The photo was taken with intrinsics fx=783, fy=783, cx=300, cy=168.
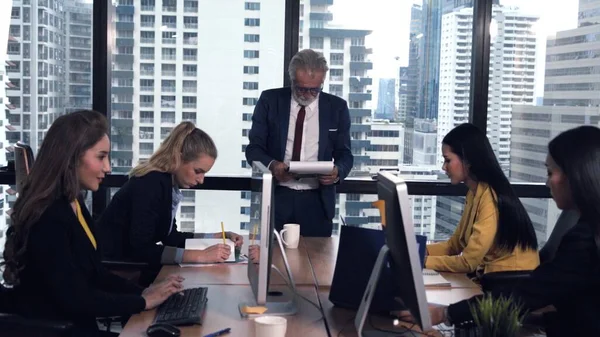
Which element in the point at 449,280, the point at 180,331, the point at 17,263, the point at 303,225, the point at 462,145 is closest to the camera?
the point at 180,331

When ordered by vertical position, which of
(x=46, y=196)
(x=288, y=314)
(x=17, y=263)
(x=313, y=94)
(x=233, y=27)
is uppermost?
(x=233, y=27)

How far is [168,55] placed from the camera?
5434 mm

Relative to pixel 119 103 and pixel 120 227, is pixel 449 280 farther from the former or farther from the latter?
pixel 119 103

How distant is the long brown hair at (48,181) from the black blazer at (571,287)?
1.35m

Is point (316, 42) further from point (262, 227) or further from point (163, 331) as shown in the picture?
point (163, 331)

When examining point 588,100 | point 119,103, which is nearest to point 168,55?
point 119,103

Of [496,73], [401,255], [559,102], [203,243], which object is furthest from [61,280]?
[559,102]

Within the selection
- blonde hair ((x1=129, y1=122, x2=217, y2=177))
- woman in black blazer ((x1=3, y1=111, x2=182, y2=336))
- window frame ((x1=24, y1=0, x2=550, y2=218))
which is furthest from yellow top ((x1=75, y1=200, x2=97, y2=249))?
window frame ((x1=24, y1=0, x2=550, y2=218))

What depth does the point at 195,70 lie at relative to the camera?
5.44 metres

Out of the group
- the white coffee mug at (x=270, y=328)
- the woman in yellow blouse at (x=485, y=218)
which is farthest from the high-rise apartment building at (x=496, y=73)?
the white coffee mug at (x=270, y=328)

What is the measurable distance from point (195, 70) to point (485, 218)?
2.71 meters

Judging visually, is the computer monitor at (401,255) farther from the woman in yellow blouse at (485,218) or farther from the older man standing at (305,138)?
the older man standing at (305,138)

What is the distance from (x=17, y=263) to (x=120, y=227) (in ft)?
3.40

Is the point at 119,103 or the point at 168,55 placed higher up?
the point at 168,55
